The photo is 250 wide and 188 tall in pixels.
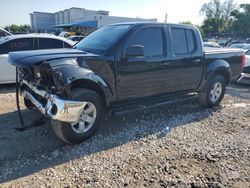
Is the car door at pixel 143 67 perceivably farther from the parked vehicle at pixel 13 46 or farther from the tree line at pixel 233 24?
the tree line at pixel 233 24

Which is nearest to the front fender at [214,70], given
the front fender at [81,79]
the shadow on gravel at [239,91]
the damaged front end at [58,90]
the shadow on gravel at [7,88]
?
the shadow on gravel at [239,91]

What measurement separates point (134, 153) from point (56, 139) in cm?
135

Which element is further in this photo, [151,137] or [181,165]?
[151,137]

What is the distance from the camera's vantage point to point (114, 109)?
4848mm

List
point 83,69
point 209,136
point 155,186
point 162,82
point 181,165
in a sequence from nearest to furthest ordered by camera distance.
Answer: point 155,186 → point 181,165 → point 83,69 → point 209,136 → point 162,82

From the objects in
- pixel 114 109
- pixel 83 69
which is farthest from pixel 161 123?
pixel 83 69

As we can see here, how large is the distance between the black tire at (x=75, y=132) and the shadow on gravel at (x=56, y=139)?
0.41ft

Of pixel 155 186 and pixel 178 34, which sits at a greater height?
pixel 178 34

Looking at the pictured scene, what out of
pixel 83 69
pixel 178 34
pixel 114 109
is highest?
pixel 178 34

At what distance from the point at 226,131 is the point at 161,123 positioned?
4.11 feet

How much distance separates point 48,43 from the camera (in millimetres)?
8508

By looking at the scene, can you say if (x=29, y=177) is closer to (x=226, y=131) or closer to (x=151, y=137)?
(x=151, y=137)

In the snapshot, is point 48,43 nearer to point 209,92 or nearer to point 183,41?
point 183,41

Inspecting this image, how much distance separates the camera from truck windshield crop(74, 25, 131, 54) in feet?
15.6
